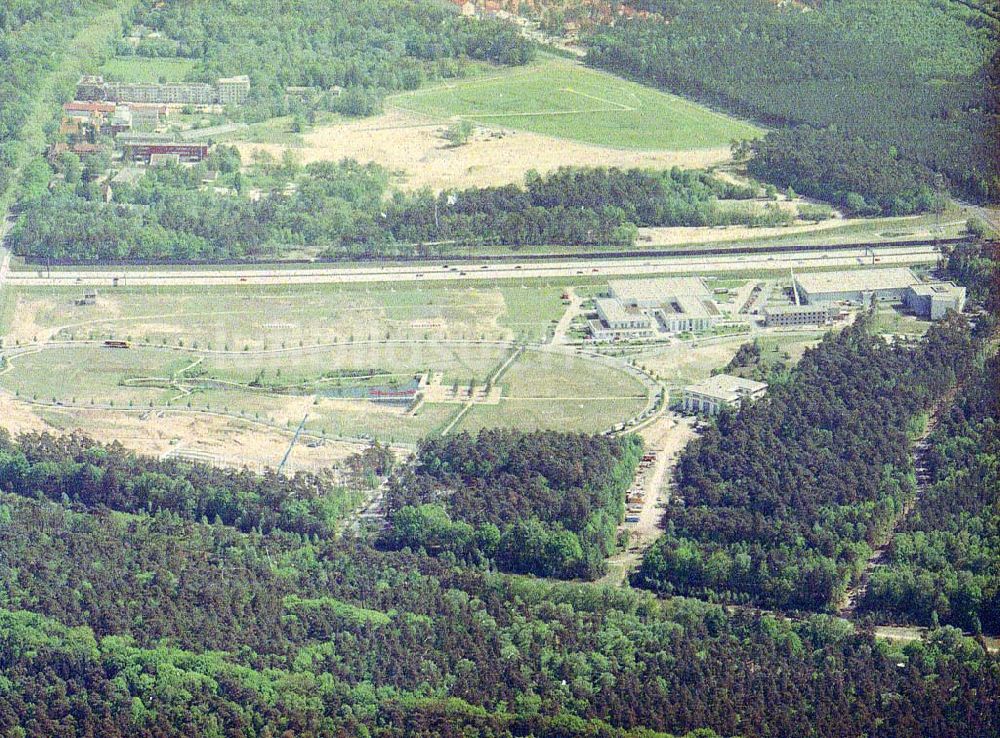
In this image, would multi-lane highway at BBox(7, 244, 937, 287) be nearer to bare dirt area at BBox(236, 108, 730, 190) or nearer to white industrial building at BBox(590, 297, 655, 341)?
white industrial building at BBox(590, 297, 655, 341)

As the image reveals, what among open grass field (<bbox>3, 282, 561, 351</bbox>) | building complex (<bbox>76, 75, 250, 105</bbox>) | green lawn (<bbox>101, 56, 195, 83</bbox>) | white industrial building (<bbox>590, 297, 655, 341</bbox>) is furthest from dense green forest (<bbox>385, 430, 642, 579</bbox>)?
green lawn (<bbox>101, 56, 195, 83</bbox>)

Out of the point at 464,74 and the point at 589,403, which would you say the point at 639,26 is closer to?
the point at 464,74

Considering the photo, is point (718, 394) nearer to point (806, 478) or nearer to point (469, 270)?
point (806, 478)

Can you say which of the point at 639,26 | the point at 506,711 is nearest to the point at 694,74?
the point at 639,26

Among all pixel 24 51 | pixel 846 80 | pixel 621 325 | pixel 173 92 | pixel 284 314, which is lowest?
pixel 284 314

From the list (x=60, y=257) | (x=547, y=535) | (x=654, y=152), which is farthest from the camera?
(x=654, y=152)

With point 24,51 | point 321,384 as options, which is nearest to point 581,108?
point 24,51

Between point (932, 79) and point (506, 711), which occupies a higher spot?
point (932, 79)
